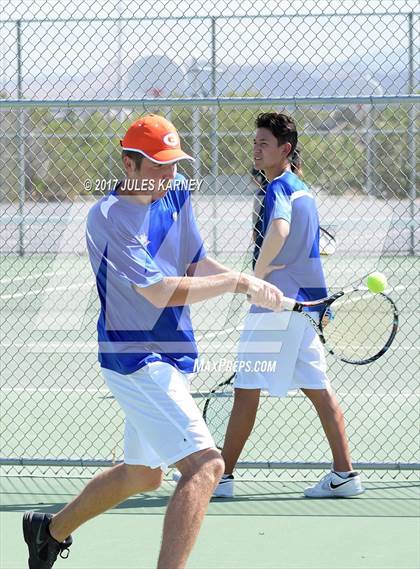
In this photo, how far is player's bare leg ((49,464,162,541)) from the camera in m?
4.71

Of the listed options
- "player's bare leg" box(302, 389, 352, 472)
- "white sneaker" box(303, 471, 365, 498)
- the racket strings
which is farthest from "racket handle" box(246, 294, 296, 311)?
"white sneaker" box(303, 471, 365, 498)

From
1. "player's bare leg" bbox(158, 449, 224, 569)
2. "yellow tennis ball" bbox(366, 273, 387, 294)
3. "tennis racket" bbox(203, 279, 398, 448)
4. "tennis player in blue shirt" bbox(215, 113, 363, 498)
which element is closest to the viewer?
"player's bare leg" bbox(158, 449, 224, 569)

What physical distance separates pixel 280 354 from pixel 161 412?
172 centimetres

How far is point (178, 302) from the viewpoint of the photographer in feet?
14.6

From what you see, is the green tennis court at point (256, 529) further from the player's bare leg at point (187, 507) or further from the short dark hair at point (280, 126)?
the short dark hair at point (280, 126)

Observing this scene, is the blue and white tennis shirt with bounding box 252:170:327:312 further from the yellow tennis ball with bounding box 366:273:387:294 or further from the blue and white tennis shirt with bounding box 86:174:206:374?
the blue and white tennis shirt with bounding box 86:174:206:374

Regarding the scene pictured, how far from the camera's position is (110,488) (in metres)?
4.70

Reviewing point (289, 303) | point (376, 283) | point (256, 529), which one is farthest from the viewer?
point (256, 529)

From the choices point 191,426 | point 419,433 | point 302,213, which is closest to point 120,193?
point 191,426

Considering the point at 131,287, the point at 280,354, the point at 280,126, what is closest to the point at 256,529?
the point at 280,354

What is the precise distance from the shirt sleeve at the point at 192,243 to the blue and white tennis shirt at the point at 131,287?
154mm

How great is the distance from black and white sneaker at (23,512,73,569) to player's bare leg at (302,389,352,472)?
174 cm

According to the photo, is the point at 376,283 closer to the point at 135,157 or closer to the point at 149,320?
the point at 149,320

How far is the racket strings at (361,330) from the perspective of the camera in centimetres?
613
